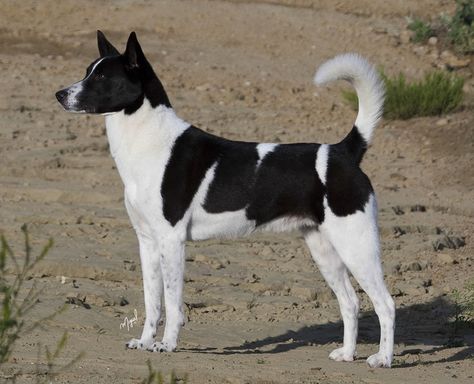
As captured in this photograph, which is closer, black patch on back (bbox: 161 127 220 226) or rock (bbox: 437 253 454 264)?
black patch on back (bbox: 161 127 220 226)

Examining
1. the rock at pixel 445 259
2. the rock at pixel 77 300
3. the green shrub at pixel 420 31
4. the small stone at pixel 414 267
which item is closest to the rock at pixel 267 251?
the small stone at pixel 414 267

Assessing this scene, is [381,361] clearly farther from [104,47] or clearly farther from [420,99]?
[420,99]

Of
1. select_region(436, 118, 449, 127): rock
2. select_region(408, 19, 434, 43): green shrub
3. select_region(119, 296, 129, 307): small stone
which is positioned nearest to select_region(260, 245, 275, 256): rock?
select_region(119, 296, 129, 307): small stone

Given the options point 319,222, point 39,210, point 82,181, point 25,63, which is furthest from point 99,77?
point 25,63

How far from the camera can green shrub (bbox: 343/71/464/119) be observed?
16234 mm

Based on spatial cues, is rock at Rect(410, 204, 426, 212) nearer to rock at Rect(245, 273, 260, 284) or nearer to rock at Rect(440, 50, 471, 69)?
rock at Rect(245, 273, 260, 284)

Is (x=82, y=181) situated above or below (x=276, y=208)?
below

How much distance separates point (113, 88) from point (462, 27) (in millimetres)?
11622

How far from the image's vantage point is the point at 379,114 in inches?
328

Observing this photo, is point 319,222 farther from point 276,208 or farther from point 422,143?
point 422,143

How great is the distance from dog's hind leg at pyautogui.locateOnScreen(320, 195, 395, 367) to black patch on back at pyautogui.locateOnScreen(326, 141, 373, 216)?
0.04 meters

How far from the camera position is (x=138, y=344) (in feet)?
26.5

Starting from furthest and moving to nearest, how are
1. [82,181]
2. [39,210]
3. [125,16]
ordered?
1. [125,16]
2. [82,181]
3. [39,210]

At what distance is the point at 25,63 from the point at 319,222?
9968mm
